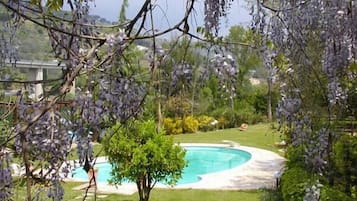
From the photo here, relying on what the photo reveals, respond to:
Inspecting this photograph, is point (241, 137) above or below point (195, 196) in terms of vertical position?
above

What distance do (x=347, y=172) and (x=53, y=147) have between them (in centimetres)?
411

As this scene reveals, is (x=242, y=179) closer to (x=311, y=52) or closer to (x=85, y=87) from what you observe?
(x=311, y=52)

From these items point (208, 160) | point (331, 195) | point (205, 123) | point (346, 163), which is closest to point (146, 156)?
point (346, 163)

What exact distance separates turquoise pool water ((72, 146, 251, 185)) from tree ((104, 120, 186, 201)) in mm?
4163

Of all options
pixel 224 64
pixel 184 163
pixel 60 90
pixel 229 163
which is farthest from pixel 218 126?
pixel 60 90

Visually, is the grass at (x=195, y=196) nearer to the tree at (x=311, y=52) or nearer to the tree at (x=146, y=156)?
the tree at (x=146, y=156)

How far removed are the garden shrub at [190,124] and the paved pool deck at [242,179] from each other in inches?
198

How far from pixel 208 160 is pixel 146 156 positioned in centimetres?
706

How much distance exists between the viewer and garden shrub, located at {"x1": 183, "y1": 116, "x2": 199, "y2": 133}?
17.2m

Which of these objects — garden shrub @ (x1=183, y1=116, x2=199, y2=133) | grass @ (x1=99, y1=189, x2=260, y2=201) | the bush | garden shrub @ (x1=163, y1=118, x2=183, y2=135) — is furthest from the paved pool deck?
garden shrub @ (x1=183, y1=116, x2=199, y2=133)

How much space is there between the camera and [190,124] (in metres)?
17.4

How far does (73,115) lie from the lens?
208cm

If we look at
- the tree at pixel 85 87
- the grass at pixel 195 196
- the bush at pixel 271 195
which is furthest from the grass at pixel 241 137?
the tree at pixel 85 87

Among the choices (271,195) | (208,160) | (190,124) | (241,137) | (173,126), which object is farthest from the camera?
(190,124)
